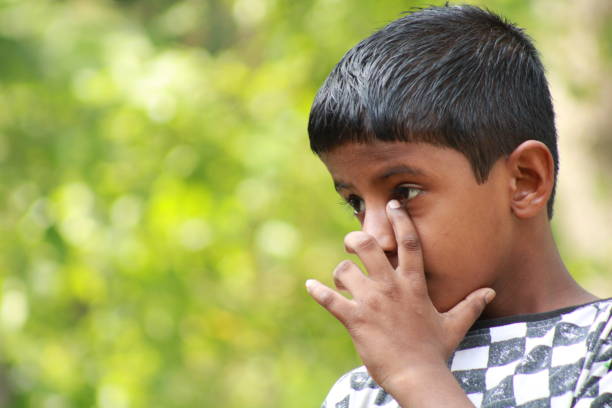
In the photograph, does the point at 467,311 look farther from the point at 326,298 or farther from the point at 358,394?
the point at 358,394

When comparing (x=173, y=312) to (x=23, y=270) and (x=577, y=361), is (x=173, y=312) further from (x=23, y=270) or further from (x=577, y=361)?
(x=577, y=361)

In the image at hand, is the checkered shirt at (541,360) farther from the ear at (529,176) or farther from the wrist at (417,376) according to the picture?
the ear at (529,176)

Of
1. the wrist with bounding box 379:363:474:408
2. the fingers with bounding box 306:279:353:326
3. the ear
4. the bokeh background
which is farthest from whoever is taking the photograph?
the bokeh background

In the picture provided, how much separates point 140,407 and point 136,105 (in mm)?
1629

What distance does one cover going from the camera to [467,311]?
158cm

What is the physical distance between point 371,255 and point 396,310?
4.1 inches

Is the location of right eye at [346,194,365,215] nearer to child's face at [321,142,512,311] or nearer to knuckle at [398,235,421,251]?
child's face at [321,142,512,311]

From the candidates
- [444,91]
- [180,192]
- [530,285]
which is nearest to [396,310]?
[530,285]

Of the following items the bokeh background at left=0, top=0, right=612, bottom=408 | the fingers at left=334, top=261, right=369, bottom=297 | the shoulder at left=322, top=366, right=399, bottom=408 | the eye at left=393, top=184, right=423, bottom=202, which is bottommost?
the shoulder at left=322, top=366, right=399, bottom=408

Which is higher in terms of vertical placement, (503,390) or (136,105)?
(136,105)

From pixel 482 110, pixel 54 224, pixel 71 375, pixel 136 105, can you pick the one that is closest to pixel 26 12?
pixel 136 105

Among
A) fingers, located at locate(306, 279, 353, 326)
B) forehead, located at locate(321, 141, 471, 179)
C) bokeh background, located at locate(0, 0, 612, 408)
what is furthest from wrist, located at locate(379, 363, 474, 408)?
bokeh background, located at locate(0, 0, 612, 408)

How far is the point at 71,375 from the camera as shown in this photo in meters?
4.87

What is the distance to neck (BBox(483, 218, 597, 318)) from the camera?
170 cm
